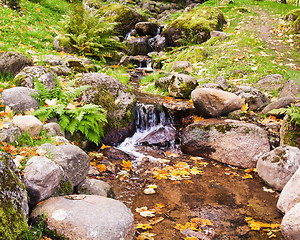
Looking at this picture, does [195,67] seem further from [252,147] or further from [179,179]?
[179,179]

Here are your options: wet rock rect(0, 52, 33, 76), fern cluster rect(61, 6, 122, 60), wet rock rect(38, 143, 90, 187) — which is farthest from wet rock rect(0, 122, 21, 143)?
fern cluster rect(61, 6, 122, 60)

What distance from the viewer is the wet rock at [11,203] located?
1889mm

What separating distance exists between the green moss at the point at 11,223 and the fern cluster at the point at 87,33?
781 centimetres

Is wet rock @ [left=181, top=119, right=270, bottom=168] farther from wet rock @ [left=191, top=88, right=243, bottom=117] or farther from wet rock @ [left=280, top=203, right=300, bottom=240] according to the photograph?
wet rock @ [left=280, top=203, right=300, bottom=240]

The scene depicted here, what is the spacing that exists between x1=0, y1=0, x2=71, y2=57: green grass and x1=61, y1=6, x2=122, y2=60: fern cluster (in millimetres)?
904

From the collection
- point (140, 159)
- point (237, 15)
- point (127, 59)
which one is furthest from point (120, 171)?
point (237, 15)

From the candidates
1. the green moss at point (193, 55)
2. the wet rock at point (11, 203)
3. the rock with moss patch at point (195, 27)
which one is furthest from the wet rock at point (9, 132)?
the rock with moss patch at point (195, 27)

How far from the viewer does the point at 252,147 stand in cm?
487

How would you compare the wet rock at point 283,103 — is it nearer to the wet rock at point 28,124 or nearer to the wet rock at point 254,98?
the wet rock at point 254,98

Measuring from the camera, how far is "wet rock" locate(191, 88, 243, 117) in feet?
18.7

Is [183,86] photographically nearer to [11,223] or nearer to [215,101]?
[215,101]

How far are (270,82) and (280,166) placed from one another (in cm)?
398

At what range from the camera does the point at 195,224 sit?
3041 millimetres

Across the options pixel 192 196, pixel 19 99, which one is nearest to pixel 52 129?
pixel 19 99
